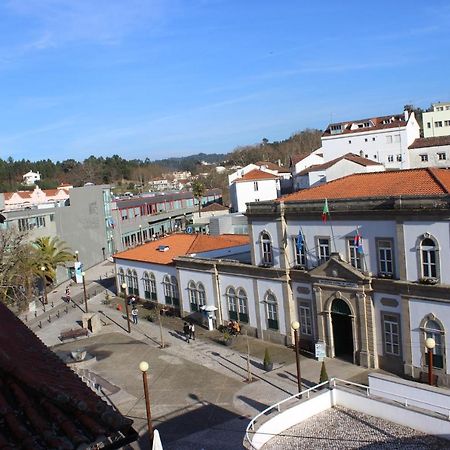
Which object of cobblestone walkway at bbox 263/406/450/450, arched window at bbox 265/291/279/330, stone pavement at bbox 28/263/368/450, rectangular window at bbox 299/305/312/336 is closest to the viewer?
cobblestone walkway at bbox 263/406/450/450

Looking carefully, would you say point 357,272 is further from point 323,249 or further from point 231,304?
point 231,304

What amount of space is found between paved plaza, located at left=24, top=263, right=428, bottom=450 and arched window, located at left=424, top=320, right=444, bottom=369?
3283 millimetres

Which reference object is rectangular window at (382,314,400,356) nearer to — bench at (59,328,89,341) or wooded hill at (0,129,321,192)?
bench at (59,328,89,341)

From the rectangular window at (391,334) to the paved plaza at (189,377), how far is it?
1.50 metres

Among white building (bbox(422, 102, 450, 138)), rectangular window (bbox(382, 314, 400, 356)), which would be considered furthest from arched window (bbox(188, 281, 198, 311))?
white building (bbox(422, 102, 450, 138))

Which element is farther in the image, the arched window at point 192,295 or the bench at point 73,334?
the arched window at point 192,295

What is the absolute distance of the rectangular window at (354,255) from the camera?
83.0 feet

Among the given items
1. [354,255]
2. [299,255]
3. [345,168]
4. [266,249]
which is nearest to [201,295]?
[266,249]

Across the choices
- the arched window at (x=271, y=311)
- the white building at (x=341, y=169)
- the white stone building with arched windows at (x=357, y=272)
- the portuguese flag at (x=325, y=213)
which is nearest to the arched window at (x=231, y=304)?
the white stone building with arched windows at (x=357, y=272)

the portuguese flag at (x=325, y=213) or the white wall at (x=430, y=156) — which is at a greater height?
the white wall at (x=430, y=156)

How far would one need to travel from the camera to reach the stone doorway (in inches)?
1032

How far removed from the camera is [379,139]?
69812mm

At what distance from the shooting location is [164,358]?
29406 mm

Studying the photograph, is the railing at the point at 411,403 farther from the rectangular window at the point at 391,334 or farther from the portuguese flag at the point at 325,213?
the portuguese flag at the point at 325,213
